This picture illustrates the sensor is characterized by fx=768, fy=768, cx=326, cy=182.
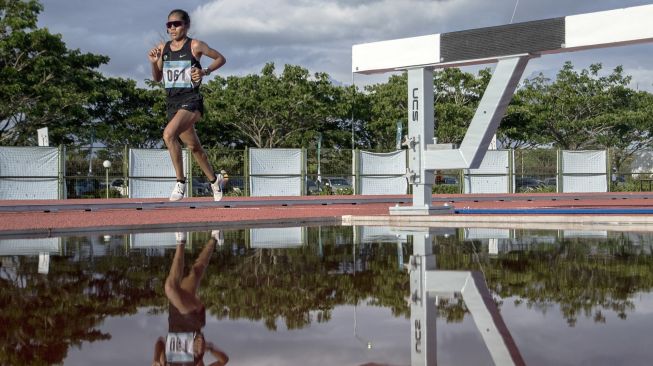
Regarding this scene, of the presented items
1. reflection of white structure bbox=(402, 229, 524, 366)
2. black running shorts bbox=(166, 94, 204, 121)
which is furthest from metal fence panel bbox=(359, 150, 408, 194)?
reflection of white structure bbox=(402, 229, 524, 366)

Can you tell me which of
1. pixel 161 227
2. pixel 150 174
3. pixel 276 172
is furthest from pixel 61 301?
pixel 276 172

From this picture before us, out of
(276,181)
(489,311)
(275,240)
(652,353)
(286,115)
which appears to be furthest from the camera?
(286,115)

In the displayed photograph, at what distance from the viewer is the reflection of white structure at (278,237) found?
894cm

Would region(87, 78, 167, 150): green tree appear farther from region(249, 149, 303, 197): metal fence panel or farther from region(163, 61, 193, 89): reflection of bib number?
region(163, 61, 193, 89): reflection of bib number

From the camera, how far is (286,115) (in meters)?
49.0

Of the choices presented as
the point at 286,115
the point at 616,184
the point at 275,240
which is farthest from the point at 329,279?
the point at 286,115

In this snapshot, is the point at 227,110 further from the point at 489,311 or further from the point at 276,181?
the point at 489,311

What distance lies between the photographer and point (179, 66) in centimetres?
821

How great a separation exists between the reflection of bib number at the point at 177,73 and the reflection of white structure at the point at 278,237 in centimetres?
198

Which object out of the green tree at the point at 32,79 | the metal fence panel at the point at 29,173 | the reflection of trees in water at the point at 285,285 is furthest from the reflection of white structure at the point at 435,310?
the green tree at the point at 32,79

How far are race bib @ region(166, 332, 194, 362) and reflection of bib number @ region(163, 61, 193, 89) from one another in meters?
4.99

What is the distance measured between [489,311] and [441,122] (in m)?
46.6

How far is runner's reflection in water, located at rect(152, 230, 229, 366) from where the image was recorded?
3.14 m

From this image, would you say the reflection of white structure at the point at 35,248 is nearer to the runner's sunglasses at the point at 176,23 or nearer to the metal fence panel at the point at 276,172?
the runner's sunglasses at the point at 176,23
